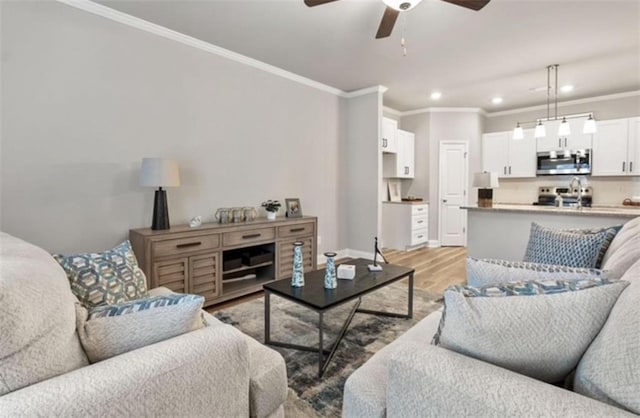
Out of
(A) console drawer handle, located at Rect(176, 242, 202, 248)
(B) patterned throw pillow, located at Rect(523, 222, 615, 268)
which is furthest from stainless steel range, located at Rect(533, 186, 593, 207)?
(A) console drawer handle, located at Rect(176, 242, 202, 248)

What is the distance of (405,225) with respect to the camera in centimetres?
557

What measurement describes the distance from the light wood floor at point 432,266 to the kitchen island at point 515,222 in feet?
1.52

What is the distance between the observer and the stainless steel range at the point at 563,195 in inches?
212

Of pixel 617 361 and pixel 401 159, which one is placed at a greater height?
pixel 401 159

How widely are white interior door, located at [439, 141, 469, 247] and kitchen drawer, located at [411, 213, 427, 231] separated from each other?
0.43 m

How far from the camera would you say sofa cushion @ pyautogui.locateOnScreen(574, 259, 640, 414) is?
2.27 feet

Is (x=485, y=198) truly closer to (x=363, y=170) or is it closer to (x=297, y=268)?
(x=363, y=170)

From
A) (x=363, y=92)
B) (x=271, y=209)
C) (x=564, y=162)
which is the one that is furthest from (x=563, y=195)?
(x=271, y=209)

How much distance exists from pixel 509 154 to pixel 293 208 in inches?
173

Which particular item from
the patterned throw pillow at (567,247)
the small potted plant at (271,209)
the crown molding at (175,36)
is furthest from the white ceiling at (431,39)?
the patterned throw pillow at (567,247)

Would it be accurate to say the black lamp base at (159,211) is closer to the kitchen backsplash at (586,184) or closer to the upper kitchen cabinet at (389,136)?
the upper kitchen cabinet at (389,136)

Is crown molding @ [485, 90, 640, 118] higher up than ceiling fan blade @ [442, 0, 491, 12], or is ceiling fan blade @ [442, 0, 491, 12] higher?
crown molding @ [485, 90, 640, 118]

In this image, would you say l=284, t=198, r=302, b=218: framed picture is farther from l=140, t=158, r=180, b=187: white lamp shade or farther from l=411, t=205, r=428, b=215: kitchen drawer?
l=411, t=205, r=428, b=215: kitchen drawer

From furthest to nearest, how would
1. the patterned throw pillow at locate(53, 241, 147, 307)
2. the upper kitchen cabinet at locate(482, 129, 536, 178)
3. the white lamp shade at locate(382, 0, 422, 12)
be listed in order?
the upper kitchen cabinet at locate(482, 129, 536, 178) → the white lamp shade at locate(382, 0, 422, 12) → the patterned throw pillow at locate(53, 241, 147, 307)
